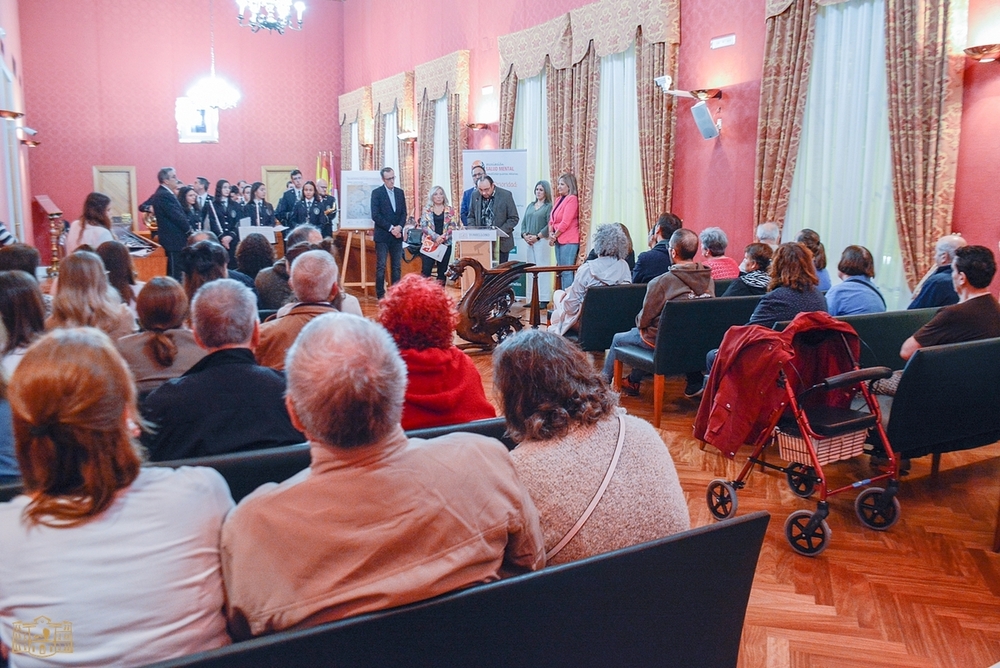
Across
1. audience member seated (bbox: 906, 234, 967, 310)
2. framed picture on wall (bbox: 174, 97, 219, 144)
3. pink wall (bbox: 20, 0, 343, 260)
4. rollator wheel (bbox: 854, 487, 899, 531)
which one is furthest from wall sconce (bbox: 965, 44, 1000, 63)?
pink wall (bbox: 20, 0, 343, 260)

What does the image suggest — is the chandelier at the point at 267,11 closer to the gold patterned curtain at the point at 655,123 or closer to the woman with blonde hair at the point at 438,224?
the woman with blonde hair at the point at 438,224

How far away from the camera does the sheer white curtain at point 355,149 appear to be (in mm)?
16670

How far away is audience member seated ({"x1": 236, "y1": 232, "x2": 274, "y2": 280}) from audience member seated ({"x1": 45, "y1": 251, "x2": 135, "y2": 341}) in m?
1.72

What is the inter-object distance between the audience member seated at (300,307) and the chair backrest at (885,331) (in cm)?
262

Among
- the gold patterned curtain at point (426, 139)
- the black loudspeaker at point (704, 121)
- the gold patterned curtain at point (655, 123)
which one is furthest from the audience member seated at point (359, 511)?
the gold patterned curtain at point (426, 139)

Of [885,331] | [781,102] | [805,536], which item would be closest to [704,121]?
[781,102]

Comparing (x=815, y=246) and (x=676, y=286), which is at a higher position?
(x=815, y=246)

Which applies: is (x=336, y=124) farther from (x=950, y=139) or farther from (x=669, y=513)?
(x=669, y=513)

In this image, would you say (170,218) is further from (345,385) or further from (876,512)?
(345,385)

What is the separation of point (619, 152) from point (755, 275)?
442cm

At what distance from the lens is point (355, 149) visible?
16.8 m

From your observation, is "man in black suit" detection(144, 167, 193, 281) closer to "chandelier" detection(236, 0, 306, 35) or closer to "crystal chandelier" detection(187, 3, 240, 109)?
"chandelier" detection(236, 0, 306, 35)

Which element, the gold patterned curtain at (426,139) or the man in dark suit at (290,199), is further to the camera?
the gold patterned curtain at (426,139)

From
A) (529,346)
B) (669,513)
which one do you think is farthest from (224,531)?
(669,513)
